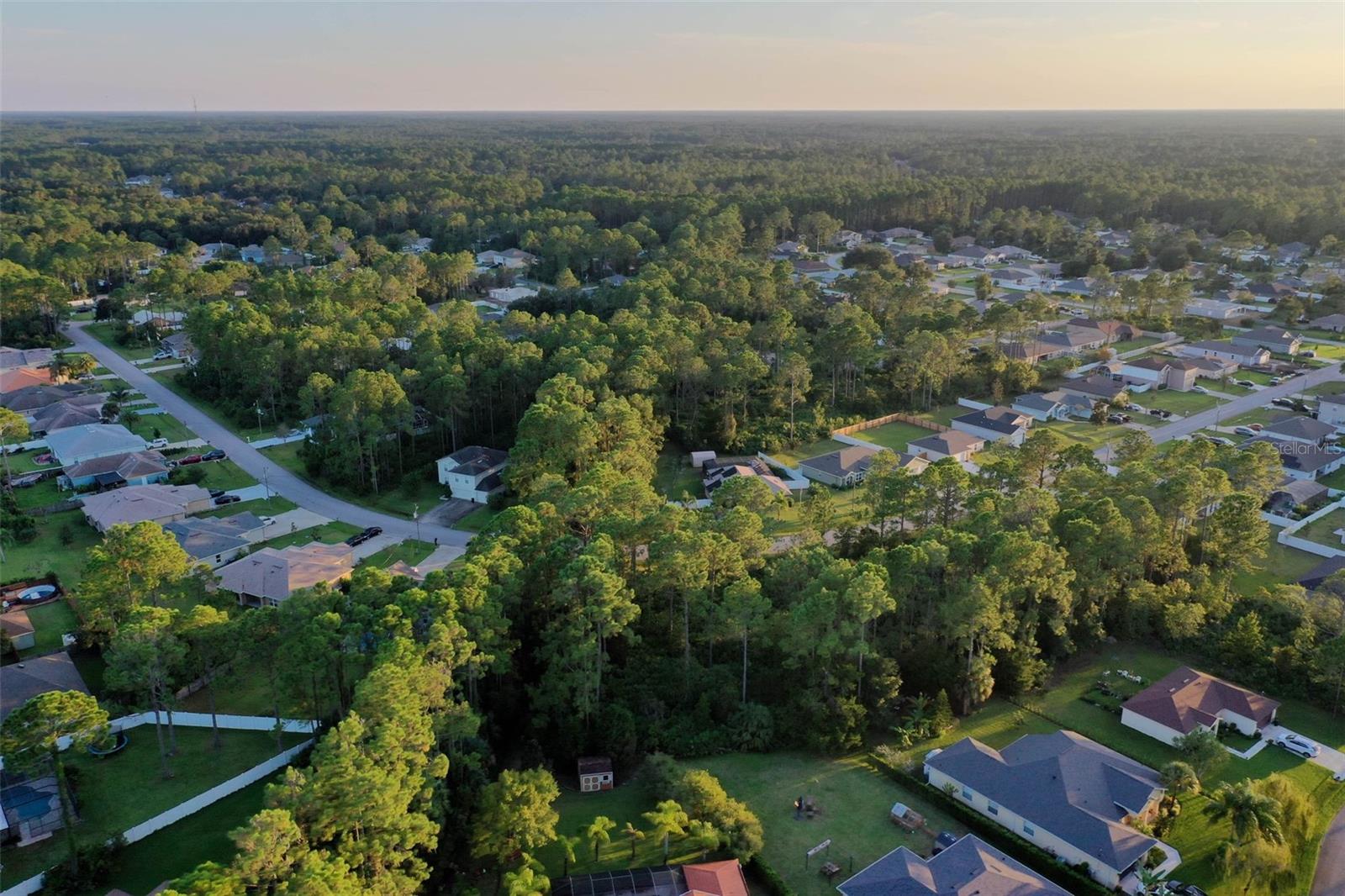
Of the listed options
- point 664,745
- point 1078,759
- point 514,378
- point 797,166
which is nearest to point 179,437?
point 514,378

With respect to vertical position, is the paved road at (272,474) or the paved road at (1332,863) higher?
the paved road at (272,474)

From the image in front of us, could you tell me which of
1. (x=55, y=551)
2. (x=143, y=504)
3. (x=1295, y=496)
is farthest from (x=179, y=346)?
(x=1295, y=496)

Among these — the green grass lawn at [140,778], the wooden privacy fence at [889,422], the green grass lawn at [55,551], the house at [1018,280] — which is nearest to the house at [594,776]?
the green grass lawn at [140,778]

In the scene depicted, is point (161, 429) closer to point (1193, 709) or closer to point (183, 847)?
point (183, 847)

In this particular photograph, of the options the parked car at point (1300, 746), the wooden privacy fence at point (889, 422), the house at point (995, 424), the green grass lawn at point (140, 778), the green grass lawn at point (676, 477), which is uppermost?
the house at point (995, 424)

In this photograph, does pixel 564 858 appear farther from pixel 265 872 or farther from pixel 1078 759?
pixel 1078 759

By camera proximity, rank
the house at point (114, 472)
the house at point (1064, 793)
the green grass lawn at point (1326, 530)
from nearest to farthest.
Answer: the house at point (1064, 793), the green grass lawn at point (1326, 530), the house at point (114, 472)

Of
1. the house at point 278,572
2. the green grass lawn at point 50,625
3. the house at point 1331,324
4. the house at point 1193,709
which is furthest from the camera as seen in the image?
the house at point 1331,324

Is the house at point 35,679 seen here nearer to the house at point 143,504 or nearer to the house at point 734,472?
the house at point 143,504
